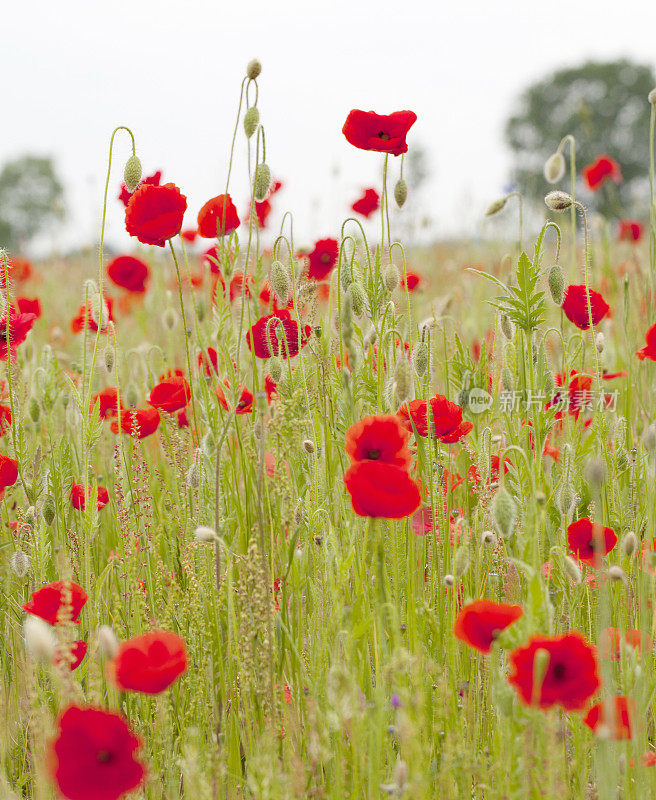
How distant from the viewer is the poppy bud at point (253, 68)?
5.56ft

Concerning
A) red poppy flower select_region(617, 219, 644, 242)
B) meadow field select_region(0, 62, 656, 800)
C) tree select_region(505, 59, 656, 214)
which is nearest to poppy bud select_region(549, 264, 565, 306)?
meadow field select_region(0, 62, 656, 800)

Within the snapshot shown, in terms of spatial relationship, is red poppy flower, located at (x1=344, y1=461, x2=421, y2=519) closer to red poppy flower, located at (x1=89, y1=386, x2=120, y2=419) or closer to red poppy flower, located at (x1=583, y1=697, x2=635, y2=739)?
red poppy flower, located at (x1=583, y1=697, x2=635, y2=739)

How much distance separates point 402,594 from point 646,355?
0.78 metres

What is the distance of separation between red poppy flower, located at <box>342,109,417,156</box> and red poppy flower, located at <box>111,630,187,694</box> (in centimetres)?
113

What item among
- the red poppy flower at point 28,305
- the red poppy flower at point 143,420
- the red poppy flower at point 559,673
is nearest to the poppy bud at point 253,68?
the red poppy flower at point 143,420

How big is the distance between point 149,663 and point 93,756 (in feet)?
0.38

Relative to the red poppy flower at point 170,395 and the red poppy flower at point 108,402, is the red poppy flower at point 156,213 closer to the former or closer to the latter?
the red poppy flower at point 170,395

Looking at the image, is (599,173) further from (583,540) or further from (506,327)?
(583,540)

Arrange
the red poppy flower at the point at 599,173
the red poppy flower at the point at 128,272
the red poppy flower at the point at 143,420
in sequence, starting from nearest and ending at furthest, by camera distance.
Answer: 1. the red poppy flower at the point at 143,420
2. the red poppy flower at the point at 128,272
3. the red poppy flower at the point at 599,173

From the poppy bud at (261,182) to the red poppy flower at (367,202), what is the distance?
3.37 feet

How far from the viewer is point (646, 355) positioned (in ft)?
5.90

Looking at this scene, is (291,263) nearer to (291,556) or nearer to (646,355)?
(291,556)

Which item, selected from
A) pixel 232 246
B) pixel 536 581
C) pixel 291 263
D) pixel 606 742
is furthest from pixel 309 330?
pixel 606 742

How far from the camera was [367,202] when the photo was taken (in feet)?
8.93
